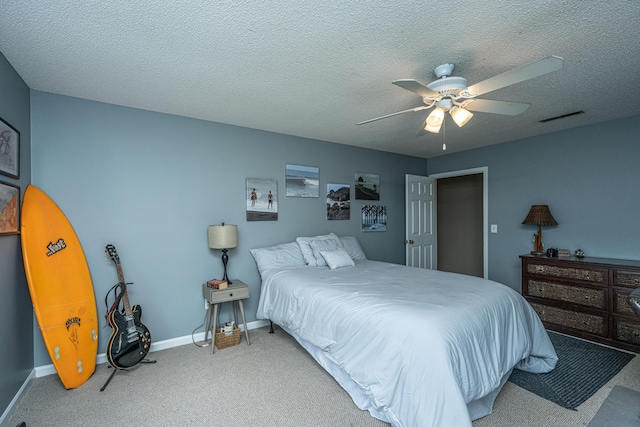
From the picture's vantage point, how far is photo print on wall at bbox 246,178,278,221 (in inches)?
138

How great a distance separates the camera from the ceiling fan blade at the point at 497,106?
1996 millimetres

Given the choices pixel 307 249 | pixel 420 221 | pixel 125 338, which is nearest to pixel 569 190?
pixel 420 221

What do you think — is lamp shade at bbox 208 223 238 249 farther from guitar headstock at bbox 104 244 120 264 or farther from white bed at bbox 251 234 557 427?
guitar headstock at bbox 104 244 120 264

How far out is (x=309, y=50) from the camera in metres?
1.89

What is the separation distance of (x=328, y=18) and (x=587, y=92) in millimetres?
2495

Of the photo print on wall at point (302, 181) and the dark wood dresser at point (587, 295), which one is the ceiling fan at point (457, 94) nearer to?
the photo print on wall at point (302, 181)

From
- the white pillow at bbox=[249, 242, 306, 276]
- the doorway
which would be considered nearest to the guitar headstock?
the white pillow at bbox=[249, 242, 306, 276]

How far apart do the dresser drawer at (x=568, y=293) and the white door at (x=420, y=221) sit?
1.66m

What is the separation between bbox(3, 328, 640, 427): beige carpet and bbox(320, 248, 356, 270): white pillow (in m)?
1.02

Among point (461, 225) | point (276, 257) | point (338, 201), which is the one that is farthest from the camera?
point (461, 225)

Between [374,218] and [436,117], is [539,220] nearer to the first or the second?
[374,218]

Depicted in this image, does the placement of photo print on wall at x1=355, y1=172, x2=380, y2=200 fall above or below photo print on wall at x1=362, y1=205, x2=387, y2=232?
above

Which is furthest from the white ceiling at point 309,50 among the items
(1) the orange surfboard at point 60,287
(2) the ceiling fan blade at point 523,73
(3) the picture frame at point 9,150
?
(1) the orange surfboard at point 60,287

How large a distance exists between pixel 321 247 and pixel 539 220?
276cm
